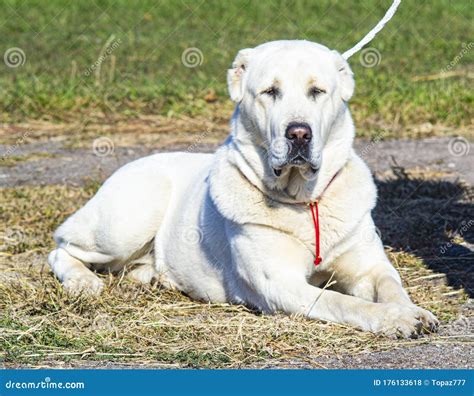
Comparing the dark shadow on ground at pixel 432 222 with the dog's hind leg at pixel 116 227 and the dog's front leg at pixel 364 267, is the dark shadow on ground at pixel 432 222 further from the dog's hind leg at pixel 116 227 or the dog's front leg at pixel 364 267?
the dog's hind leg at pixel 116 227

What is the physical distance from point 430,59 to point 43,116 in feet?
15.3

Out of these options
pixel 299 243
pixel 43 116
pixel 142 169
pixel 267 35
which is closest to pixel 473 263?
pixel 299 243

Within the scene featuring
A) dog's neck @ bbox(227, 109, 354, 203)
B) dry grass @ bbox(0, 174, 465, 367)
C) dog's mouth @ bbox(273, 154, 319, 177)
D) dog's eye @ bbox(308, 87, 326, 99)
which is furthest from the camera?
dog's neck @ bbox(227, 109, 354, 203)

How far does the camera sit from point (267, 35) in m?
13.9

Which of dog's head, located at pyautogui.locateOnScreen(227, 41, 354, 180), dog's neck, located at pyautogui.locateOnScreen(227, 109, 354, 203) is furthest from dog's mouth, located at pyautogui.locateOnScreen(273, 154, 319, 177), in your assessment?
dog's neck, located at pyautogui.locateOnScreen(227, 109, 354, 203)

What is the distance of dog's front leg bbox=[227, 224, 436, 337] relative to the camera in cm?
443

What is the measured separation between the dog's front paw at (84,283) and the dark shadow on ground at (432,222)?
5.63ft

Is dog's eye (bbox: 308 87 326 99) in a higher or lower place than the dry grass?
higher

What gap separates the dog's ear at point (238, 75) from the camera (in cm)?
493

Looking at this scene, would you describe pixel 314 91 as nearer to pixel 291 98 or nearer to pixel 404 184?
pixel 291 98

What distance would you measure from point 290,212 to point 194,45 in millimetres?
8744

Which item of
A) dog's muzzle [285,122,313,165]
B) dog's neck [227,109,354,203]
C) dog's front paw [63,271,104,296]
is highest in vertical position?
dog's muzzle [285,122,313,165]

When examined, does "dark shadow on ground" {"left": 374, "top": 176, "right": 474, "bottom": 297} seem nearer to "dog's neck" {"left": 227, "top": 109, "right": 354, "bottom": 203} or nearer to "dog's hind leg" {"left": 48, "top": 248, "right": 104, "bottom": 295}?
"dog's neck" {"left": 227, "top": 109, "right": 354, "bottom": 203}

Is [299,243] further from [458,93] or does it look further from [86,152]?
[458,93]
